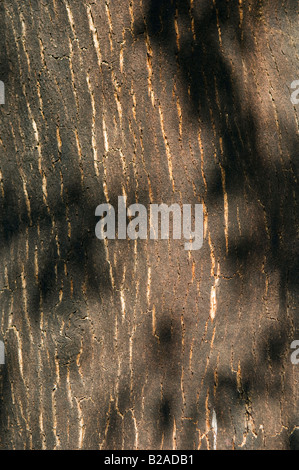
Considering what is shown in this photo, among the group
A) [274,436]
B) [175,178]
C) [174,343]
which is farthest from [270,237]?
[274,436]

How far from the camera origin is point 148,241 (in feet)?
5.73

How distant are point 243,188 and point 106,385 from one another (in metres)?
0.95

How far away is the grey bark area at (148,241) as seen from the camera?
→ 1663 mm

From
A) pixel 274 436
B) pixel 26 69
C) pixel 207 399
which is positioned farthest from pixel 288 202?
pixel 26 69

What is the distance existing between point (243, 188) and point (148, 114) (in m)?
0.47

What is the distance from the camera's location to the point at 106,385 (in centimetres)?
178

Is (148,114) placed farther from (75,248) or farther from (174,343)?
(174,343)

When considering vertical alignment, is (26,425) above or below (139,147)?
below

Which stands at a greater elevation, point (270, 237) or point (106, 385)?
point (270, 237)

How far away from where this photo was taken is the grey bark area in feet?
5.46

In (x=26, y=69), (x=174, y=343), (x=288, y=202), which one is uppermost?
(x=26, y=69)

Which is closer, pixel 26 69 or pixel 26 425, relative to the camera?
pixel 26 69
